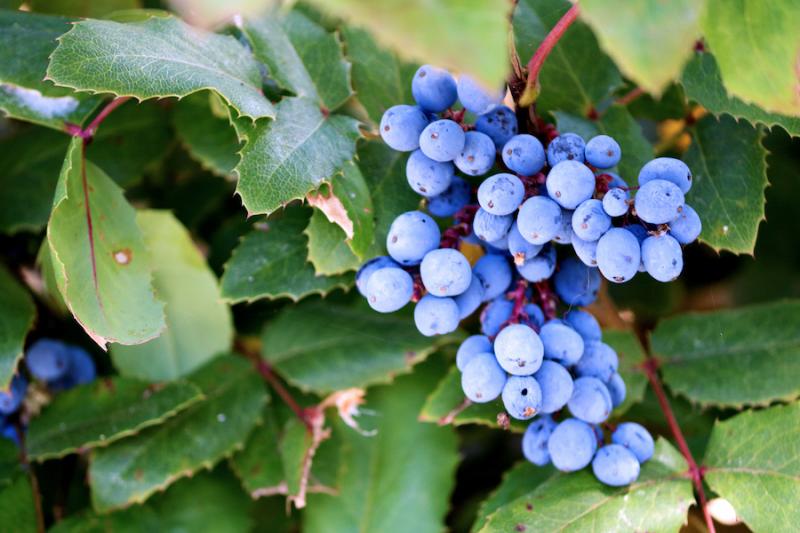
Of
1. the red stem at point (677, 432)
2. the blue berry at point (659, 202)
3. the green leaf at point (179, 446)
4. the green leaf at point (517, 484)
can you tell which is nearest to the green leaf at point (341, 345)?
the green leaf at point (179, 446)

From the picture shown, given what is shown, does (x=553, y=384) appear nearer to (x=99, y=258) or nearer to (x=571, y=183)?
(x=571, y=183)

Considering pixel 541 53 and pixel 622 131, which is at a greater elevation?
pixel 541 53

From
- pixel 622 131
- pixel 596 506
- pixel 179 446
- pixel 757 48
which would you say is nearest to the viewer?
pixel 757 48

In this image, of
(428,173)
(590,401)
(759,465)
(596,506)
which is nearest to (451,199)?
(428,173)

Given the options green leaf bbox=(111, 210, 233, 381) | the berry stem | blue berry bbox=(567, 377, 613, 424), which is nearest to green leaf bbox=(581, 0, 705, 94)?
the berry stem

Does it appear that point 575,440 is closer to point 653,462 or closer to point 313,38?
point 653,462

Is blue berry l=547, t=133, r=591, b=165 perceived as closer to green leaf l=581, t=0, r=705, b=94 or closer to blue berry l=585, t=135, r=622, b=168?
blue berry l=585, t=135, r=622, b=168
